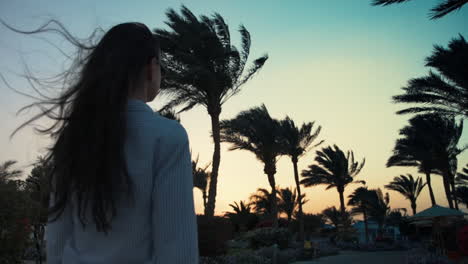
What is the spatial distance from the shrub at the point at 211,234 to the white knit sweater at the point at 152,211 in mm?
14859

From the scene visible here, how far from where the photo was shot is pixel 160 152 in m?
1.06

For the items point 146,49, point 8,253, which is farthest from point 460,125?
point 146,49

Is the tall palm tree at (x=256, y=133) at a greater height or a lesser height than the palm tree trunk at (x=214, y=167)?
greater

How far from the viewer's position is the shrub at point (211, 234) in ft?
51.6

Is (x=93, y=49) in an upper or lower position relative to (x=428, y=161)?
lower

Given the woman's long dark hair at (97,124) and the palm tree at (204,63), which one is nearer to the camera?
the woman's long dark hair at (97,124)

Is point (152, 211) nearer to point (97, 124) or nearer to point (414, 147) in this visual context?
point (97, 124)

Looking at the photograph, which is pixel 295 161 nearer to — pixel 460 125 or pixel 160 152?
pixel 460 125

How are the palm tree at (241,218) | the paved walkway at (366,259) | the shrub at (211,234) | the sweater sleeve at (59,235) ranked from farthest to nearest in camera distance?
the palm tree at (241,218), the paved walkway at (366,259), the shrub at (211,234), the sweater sleeve at (59,235)

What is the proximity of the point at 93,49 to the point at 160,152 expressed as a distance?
1.70 feet

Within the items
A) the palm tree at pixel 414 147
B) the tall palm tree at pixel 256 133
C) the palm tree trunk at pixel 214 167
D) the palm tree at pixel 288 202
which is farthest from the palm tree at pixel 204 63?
the palm tree at pixel 288 202

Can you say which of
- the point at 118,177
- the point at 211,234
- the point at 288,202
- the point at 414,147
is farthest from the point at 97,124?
the point at 288,202

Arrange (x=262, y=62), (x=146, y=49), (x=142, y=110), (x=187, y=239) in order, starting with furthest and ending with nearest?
(x=262, y=62), (x=146, y=49), (x=142, y=110), (x=187, y=239)

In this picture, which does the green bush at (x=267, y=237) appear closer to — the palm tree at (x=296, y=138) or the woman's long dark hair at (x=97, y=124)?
the palm tree at (x=296, y=138)
